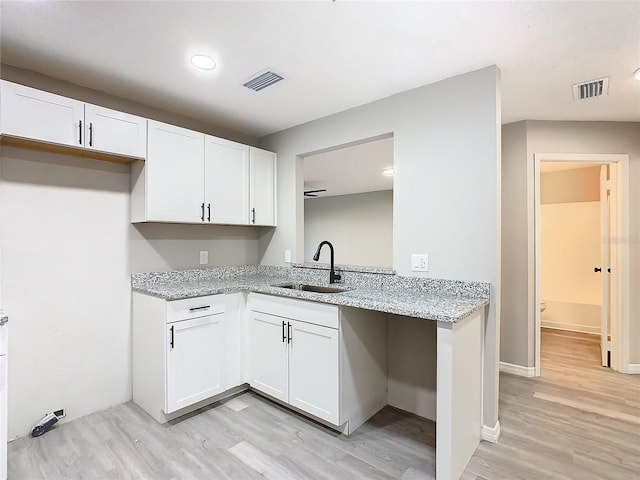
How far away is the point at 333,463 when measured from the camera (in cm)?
189

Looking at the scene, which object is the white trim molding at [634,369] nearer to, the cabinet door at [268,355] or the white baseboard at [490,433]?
the white baseboard at [490,433]

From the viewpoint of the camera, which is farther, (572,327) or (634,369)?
(572,327)

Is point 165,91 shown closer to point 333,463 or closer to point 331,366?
point 331,366

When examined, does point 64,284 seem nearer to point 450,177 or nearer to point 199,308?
point 199,308

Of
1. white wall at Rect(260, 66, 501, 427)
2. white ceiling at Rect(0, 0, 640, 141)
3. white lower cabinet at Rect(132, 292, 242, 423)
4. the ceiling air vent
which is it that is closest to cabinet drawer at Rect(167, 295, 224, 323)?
white lower cabinet at Rect(132, 292, 242, 423)

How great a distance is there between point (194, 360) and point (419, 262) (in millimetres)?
1798

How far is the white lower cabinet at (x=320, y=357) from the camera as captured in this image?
2117mm

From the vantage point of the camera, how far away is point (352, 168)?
510cm

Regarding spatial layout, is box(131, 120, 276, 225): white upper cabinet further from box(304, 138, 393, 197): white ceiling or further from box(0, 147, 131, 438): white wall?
box(304, 138, 393, 197): white ceiling

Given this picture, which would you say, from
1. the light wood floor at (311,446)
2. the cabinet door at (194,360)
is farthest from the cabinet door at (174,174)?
the light wood floor at (311,446)

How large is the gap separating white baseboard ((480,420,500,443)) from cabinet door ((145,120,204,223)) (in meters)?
2.57

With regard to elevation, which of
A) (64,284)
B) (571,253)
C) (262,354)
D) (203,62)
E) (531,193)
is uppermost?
(203,62)

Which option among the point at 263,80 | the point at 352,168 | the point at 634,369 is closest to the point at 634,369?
the point at 634,369

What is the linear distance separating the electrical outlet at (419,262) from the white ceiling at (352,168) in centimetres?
133
